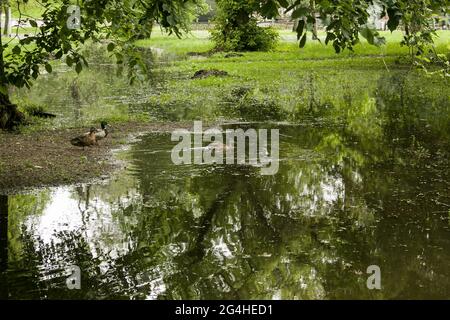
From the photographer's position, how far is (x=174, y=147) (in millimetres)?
14445

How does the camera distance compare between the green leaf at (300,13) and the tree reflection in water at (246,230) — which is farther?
the tree reflection in water at (246,230)

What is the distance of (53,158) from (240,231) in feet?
19.2

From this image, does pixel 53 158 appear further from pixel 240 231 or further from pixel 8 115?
pixel 240 231

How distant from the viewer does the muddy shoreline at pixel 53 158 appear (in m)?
11.3

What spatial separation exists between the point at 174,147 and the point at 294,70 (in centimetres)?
1986

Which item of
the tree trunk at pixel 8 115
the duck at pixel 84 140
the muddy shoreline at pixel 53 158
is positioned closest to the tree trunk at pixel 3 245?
the muddy shoreline at pixel 53 158

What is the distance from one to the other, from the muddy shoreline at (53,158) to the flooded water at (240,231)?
54 centimetres

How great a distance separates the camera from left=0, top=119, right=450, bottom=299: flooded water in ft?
22.7

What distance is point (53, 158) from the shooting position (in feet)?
42.2

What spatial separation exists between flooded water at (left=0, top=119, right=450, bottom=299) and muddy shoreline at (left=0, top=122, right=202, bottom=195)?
0.54m

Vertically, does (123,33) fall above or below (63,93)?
above

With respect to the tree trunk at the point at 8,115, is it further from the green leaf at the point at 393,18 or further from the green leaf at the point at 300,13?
the green leaf at the point at 300,13

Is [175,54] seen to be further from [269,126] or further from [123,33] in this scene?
[123,33]

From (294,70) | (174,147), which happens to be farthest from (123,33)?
(294,70)
